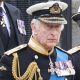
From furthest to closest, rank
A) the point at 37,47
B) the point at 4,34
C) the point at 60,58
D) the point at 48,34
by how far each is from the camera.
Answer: the point at 4,34 < the point at 60,58 < the point at 37,47 < the point at 48,34

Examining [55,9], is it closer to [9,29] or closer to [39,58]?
[39,58]

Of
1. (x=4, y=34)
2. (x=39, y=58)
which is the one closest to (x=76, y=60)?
(x=39, y=58)

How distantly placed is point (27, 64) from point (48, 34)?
295mm

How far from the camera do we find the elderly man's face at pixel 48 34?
3.67 metres

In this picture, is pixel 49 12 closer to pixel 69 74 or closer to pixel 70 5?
pixel 69 74

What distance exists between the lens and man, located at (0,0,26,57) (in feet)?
15.4

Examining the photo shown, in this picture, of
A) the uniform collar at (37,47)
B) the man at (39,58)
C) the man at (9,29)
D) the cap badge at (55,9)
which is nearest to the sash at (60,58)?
the man at (39,58)

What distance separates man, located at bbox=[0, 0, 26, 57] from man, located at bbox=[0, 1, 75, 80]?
84cm

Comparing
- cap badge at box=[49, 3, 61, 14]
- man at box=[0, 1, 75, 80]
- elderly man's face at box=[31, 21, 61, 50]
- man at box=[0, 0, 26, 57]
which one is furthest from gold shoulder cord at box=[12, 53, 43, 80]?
man at box=[0, 0, 26, 57]

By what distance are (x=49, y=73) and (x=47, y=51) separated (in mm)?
160

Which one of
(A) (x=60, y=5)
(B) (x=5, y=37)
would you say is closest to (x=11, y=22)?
(B) (x=5, y=37)

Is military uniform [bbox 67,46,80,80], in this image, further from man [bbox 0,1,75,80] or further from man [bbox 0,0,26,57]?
man [bbox 0,0,26,57]

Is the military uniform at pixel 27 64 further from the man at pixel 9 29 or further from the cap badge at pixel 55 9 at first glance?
the man at pixel 9 29

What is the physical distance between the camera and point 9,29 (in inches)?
187
